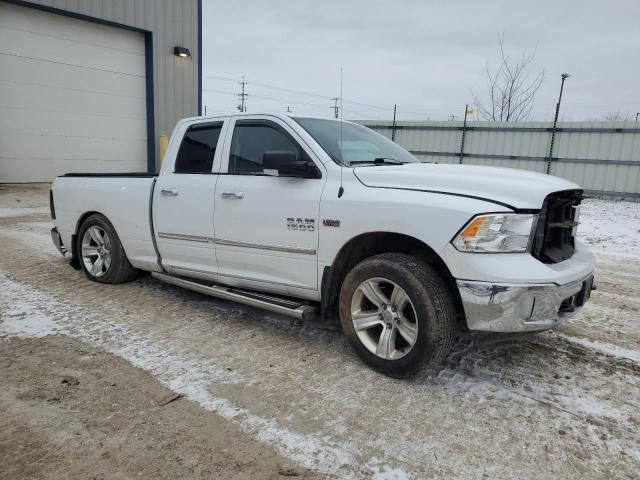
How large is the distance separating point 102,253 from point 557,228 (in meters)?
Answer: 4.58

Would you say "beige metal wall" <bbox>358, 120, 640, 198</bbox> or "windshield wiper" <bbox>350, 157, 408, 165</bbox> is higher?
"beige metal wall" <bbox>358, 120, 640, 198</bbox>

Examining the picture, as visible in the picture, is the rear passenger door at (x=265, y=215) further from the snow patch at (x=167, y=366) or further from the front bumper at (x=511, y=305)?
the front bumper at (x=511, y=305)

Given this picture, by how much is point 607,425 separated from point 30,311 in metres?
4.57

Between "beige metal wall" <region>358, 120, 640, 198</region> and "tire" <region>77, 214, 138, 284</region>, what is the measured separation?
13968 mm

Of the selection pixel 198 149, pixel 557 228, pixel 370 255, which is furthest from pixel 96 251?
pixel 557 228

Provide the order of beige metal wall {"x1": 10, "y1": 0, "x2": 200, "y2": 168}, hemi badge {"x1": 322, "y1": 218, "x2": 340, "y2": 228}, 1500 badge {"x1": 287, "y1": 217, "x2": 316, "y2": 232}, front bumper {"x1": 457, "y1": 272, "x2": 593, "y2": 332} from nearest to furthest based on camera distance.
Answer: front bumper {"x1": 457, "y1": 272, "x2": 593, "y2": 332} → hemi badge {"x1": 322, "y1": 218, "x2": 340, "y2": 228} → 1500 badge {"x1": 287, "y1": 217, "x2": 316, "y2": 232} → beige metal wall {"x1": 10, "y1": 0, "x2": 200, "y2": 168}

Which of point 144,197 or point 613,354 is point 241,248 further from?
point 613,354

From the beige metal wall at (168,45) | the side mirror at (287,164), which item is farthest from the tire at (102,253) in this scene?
the beige metal wall at (168,45)

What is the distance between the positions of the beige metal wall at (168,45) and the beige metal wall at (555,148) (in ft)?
25.8

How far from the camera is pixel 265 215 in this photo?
3.86 meters

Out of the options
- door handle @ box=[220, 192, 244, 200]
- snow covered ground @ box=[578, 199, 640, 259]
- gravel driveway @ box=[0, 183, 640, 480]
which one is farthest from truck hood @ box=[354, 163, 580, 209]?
snow covered ground @ box=[578, 199, 640, 259]

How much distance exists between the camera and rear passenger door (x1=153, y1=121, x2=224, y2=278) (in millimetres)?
4336

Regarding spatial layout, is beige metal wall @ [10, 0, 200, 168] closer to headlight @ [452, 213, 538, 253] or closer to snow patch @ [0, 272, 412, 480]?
snow patch @ [0, 272, 412, 480]

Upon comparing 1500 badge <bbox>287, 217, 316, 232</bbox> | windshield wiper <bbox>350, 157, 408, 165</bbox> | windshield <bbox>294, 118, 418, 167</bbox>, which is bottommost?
1500 badge <bbox>287, 217, 316, 232</bbox>
